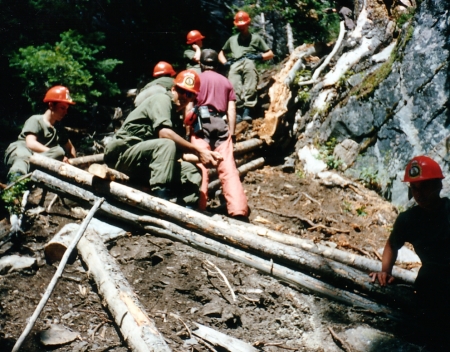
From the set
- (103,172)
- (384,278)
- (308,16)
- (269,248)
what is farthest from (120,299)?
(308,16)

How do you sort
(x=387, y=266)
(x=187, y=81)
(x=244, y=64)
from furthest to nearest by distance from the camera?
(x=244, y=64) < (x=187, y=81) < (x=387, y=266)

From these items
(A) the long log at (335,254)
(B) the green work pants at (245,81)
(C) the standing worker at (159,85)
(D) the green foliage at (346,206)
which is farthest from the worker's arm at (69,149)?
(D) the green foliage at (346,206)

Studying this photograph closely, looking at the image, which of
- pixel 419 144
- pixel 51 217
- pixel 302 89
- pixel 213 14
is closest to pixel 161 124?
pixel 51 217

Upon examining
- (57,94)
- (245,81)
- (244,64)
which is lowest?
(57,94)

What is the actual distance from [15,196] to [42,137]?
1211 millimetres

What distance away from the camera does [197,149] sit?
581cm

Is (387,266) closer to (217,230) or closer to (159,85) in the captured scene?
(217,230)

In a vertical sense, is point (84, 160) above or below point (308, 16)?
below

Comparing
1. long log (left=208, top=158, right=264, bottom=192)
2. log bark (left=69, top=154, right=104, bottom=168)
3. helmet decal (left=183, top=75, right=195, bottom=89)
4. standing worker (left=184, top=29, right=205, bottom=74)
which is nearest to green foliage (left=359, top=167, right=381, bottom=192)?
long log (left=208, top=158, right=264, bottom=192)

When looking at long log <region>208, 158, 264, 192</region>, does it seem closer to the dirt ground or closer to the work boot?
the work boot

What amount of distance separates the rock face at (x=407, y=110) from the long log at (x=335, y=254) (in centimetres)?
207

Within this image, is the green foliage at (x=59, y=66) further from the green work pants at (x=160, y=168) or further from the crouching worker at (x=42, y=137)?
the green work pants at (x=160, y=168)

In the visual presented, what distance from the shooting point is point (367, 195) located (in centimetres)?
722

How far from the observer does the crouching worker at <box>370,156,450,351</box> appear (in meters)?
3.98
